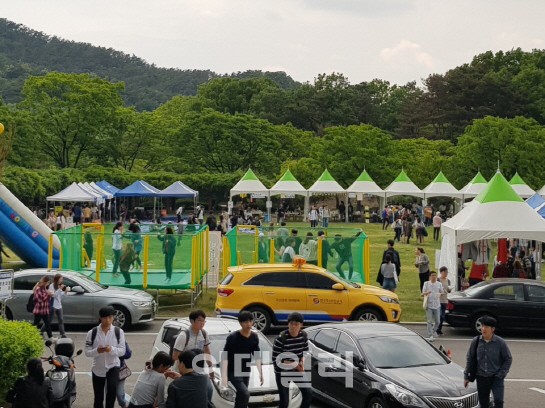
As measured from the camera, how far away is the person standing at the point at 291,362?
9.34 m

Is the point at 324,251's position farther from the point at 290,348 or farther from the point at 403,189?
the point at 403,189

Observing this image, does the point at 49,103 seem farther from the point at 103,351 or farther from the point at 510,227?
the point at 103,351

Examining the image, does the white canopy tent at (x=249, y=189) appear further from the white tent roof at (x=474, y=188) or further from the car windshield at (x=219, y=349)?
the car windshield at (x=219, y=349)

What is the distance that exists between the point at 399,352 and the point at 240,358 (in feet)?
8.99

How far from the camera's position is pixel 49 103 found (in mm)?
64125

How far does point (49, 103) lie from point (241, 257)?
4707 centimetres

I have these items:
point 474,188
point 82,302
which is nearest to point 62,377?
point 82,302

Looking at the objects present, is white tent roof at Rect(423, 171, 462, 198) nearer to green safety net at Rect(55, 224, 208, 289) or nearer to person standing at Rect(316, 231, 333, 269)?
person standing at Rect(316, 231, 333, 269)

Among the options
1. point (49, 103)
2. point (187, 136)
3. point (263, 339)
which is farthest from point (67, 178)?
point (263, 339)

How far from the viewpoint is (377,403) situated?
1016 centimetres

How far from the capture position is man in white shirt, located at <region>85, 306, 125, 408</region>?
9.72m

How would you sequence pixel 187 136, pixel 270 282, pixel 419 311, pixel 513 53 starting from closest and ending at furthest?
pixel 270 282, pixel 419 311, pixel 187 136, pixel 513 53

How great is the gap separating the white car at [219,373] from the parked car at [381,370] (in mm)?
845

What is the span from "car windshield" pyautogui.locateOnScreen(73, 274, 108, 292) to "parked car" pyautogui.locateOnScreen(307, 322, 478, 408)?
7617mm
